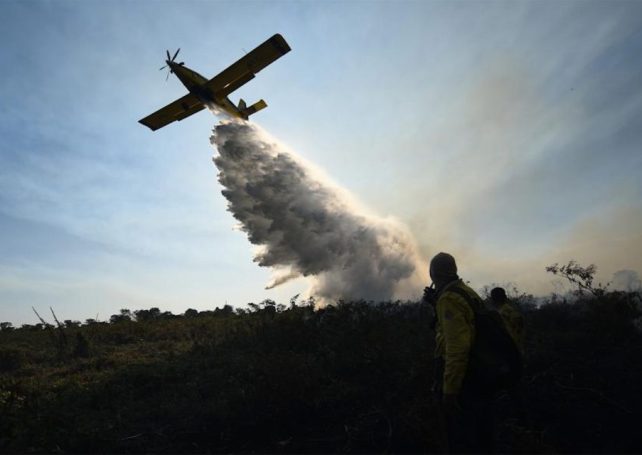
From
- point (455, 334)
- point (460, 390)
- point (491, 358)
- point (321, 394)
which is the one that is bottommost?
point (460, 390)

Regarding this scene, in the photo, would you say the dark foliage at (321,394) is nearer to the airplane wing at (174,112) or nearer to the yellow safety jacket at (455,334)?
the yellow safety jacket at (455,334)

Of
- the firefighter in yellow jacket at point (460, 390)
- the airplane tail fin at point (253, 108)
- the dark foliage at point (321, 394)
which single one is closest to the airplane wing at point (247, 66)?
the airplane tail fin at point (253, 108)

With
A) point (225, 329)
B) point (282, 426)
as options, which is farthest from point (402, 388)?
point (225, 329)

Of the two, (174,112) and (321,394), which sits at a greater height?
(174,112)

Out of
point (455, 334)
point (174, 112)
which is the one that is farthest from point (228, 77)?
point (455, 334)

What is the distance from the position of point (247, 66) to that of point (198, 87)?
2689 mm

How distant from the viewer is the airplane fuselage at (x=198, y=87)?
2130 centimetres

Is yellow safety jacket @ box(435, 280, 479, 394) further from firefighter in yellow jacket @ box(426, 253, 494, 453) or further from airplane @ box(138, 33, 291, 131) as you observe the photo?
airplane @ box(138, 33, 291, 131)

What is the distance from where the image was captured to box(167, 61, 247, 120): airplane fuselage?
2130cm

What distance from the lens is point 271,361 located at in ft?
28.2

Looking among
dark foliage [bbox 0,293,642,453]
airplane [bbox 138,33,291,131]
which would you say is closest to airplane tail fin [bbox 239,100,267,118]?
airplane [bbox 138,33,291,131]

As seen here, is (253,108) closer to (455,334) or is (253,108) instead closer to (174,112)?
(174,112)

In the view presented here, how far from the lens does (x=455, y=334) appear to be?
369cm

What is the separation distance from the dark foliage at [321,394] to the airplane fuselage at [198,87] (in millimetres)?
13298
